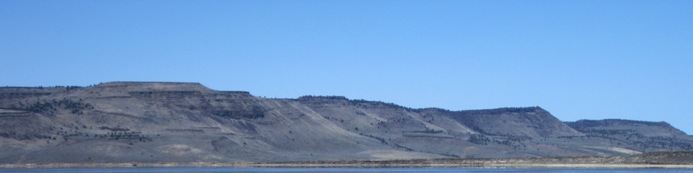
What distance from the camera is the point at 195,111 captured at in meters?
189

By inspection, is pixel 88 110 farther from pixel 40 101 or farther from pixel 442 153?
pixel 442 153

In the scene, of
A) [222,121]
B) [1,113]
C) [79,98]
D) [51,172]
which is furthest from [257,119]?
[51,172]

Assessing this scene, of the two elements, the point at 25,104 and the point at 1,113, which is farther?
the point at 25,104

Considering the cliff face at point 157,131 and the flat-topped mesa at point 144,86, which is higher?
the flat-topped mesa at point 144,86

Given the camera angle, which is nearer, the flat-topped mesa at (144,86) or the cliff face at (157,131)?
the cliff face at (157,131)

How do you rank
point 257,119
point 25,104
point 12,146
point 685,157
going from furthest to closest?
point 257,119
point 25,104
point 12,146
point 685,157

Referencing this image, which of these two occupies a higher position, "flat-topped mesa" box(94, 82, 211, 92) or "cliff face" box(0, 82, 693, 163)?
"flat-topped mesa" box(94, 82, 211, 92)

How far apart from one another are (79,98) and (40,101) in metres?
6.42

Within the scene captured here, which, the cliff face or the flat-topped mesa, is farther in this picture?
the flat-topped mesa

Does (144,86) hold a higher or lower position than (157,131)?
higher

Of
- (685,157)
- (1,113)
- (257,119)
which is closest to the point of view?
(685,157)

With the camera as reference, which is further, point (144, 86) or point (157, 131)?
point (144, 86)

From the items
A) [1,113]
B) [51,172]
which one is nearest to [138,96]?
[1,113]

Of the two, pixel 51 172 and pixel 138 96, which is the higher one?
pixel 138 96
